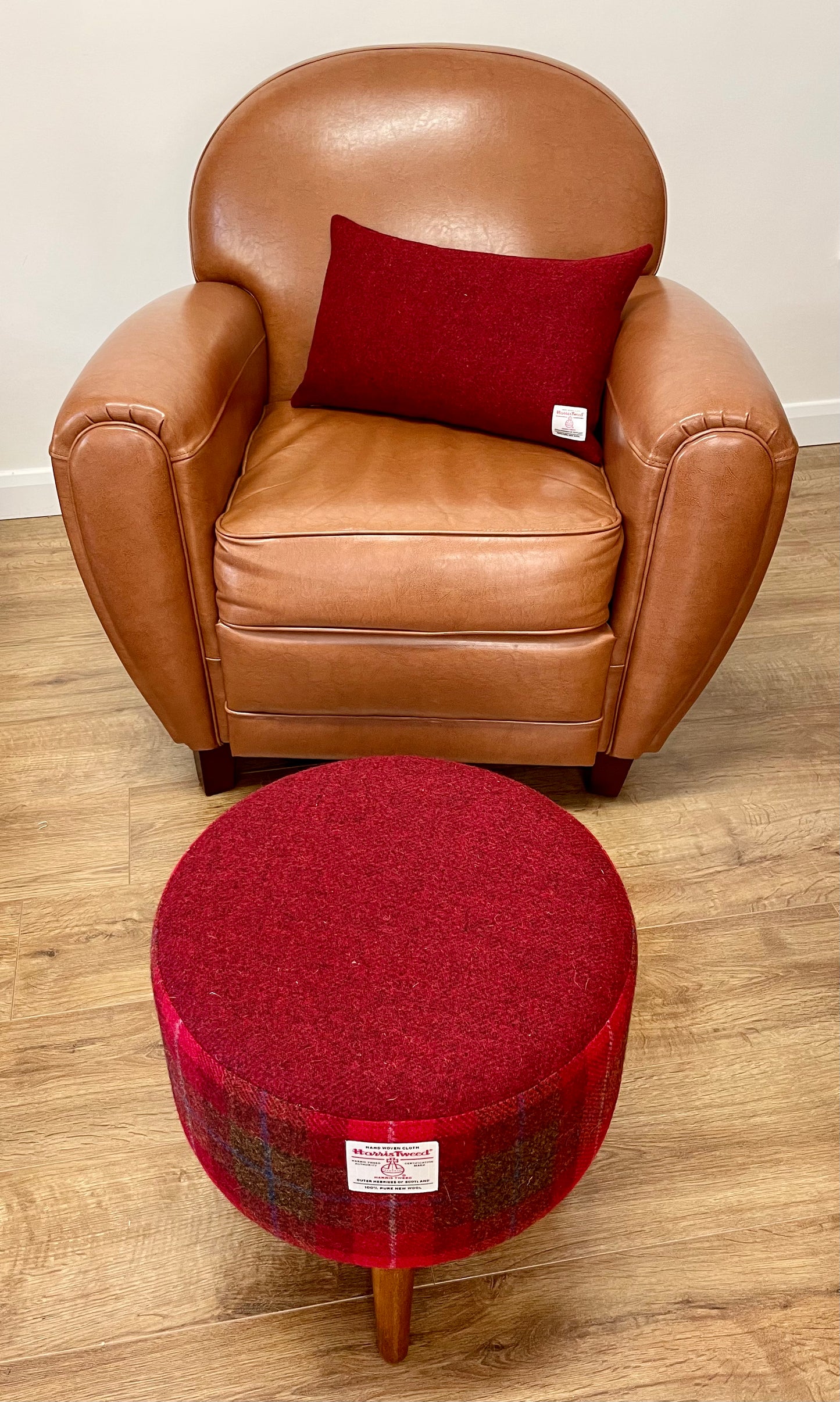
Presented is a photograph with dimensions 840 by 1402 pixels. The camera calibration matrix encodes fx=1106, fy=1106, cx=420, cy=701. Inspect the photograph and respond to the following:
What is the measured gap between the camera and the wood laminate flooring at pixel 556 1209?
1111mm

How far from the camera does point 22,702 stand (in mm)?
2031

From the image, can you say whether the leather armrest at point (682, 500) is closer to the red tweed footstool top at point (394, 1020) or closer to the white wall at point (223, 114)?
the red tweed footstool top at point (394, 1020)

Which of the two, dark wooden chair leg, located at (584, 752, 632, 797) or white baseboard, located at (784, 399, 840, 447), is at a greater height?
dark wooden chair leg, located at (584, 752, 632, 797)

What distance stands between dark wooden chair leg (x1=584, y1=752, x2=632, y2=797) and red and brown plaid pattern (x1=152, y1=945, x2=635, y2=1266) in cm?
78

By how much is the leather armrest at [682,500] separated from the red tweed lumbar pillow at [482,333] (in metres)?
0.06

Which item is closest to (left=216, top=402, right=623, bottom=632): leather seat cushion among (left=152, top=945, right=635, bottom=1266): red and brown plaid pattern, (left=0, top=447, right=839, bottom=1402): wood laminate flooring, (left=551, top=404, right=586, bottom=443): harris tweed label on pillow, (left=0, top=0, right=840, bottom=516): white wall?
(left=551, top=404, right=586, bottom=443): harris tweed label on pillow

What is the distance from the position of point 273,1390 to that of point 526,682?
36.5 inches

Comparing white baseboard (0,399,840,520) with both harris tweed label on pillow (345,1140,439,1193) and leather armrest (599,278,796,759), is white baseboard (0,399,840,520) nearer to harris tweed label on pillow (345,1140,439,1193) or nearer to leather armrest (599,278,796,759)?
leather armrest (599,278,796,759)

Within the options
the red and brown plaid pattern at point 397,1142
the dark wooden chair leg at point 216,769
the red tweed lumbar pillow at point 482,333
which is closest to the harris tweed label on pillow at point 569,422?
the red tweed lumbar pillow at point 482,333

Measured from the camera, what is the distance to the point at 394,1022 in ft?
3.04

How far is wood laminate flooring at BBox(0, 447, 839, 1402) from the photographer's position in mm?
1111

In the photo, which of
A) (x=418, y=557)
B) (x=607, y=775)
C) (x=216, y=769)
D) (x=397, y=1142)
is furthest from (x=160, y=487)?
(x=397, y=1142)

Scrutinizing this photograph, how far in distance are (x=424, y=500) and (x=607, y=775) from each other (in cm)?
55

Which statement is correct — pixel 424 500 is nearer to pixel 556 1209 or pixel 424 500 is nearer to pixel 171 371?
pixel 171 371
